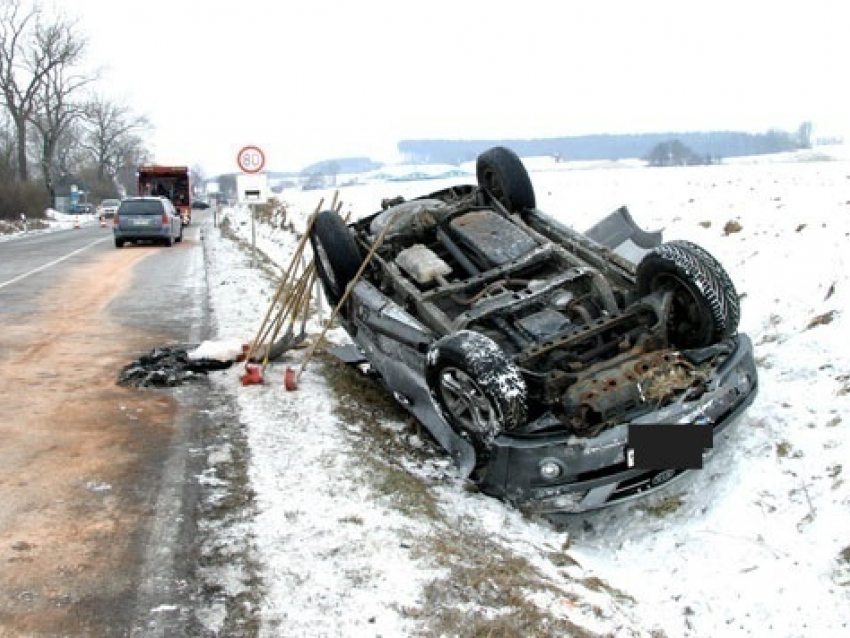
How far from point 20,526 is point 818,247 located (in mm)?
6780

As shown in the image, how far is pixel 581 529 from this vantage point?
193 inches

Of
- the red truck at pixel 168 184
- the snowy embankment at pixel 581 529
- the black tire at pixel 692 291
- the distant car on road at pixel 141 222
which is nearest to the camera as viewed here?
the snowy embankment at pixel 581 529

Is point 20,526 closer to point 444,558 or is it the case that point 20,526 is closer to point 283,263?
point 444,558

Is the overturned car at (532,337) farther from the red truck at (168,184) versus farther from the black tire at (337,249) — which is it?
the red truck at (168,184)

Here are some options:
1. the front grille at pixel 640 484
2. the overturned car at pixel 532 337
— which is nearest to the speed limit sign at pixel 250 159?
the overturned car at pixel 532 337

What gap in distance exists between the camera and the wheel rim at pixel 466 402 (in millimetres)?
4453

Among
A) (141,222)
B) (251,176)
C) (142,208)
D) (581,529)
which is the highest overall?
(251,176)

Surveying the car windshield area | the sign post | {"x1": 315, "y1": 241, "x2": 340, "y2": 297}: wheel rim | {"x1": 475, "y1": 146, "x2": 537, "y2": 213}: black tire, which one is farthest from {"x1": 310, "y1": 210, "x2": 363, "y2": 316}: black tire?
the car windshield area

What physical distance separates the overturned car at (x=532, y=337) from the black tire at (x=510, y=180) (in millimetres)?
13

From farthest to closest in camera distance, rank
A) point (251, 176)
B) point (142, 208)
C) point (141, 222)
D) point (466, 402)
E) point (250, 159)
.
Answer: point (142, 208)
point (141, 222)
point (250, 159)
point (251, 176)
point (466, 402)

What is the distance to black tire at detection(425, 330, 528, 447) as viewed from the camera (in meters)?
4.35

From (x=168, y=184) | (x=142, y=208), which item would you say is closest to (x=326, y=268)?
(x=142, y=208)

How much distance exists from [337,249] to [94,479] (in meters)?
2.68

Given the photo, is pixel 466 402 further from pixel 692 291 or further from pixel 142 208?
pixel 142 208
